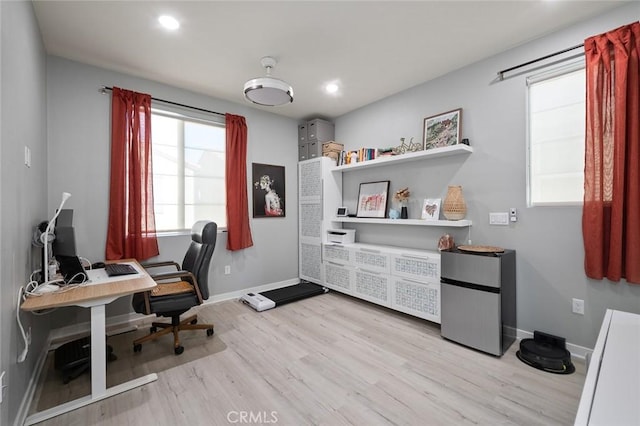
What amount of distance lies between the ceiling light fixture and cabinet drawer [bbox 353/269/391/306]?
2.28 meters

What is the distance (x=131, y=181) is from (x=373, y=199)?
2.97 metres

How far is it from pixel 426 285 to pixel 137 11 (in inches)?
139

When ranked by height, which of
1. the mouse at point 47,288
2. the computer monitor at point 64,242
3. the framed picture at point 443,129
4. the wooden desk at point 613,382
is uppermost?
the framed picture at point 443,129

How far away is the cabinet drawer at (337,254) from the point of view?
3868mm

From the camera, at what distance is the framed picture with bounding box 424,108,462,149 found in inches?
121

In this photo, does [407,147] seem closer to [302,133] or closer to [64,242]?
[302,133]

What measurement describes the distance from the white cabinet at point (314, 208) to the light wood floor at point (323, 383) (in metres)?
1.57

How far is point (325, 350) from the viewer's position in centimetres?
252

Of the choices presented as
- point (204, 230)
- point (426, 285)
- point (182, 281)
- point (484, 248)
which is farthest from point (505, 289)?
point (182, 281)

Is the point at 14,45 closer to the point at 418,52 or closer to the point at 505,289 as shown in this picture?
the point at 418,52

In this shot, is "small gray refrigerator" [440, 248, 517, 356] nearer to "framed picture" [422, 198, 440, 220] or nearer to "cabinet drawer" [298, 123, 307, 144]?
"framed picture" [422, 198, 440, 220]

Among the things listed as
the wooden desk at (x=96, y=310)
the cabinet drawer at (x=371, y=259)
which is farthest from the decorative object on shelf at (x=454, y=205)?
the wooden desk at (x=96, y=310)

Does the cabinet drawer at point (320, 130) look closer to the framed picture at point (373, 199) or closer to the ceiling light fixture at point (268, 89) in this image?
the framed picture at point (373, 199)

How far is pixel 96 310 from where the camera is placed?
1862mm
